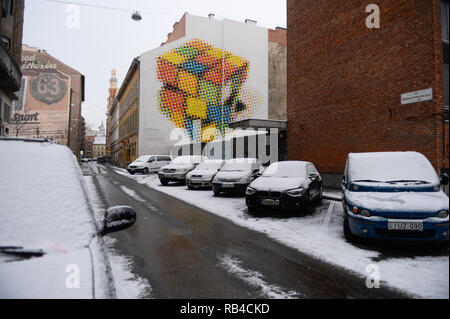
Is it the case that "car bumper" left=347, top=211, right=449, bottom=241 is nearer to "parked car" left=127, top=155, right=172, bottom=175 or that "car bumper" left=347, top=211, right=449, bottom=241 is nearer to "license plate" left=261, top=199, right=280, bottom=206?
"license plate" left=261, top=199, right=280, bottom=206

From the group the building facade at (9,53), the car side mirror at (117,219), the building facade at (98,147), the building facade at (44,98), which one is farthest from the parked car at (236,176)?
the building facade at (98,147)

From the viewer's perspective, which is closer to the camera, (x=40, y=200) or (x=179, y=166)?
(x=40, y=200)

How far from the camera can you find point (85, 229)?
213 centimetres

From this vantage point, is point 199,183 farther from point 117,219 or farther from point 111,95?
point 111,95

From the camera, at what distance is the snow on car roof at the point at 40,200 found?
76.2 inches

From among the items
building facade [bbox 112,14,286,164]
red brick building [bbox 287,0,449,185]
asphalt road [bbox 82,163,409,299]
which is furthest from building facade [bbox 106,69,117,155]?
asphalt road [bbox 82,163,409,299]

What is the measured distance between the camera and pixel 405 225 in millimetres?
4211

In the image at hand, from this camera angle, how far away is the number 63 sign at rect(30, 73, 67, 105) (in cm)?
5184

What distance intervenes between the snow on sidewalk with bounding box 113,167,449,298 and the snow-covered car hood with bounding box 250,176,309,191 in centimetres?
80

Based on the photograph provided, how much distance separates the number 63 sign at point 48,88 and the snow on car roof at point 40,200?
59515 mm

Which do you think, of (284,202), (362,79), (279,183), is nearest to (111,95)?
(362,79)

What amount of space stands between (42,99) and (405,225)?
61316 mm
